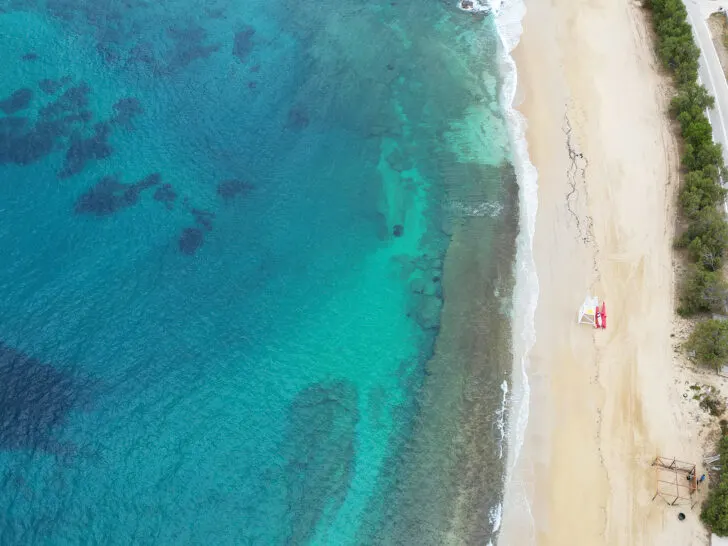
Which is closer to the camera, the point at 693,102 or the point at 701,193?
the point at 701,193

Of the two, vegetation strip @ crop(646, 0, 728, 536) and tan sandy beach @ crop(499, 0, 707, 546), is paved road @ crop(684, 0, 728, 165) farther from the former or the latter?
tan sandy beach @ crop(499, 0, 707, 546)

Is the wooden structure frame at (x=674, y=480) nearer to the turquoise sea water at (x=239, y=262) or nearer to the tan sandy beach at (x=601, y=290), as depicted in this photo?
the tan sandy beach at (x=601, y=290)

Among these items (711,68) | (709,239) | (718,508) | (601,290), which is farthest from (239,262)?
(711,68)

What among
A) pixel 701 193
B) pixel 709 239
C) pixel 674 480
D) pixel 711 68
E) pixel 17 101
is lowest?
pixel 674 480

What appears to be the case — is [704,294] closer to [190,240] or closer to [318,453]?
[318,453]

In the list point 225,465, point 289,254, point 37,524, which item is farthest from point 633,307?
point 37,524

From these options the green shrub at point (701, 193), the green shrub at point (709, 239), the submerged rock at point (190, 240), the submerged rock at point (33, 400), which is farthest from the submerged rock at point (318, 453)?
the green shrub at point (701, 193)

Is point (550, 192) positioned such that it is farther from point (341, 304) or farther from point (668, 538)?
point (668, 538)
